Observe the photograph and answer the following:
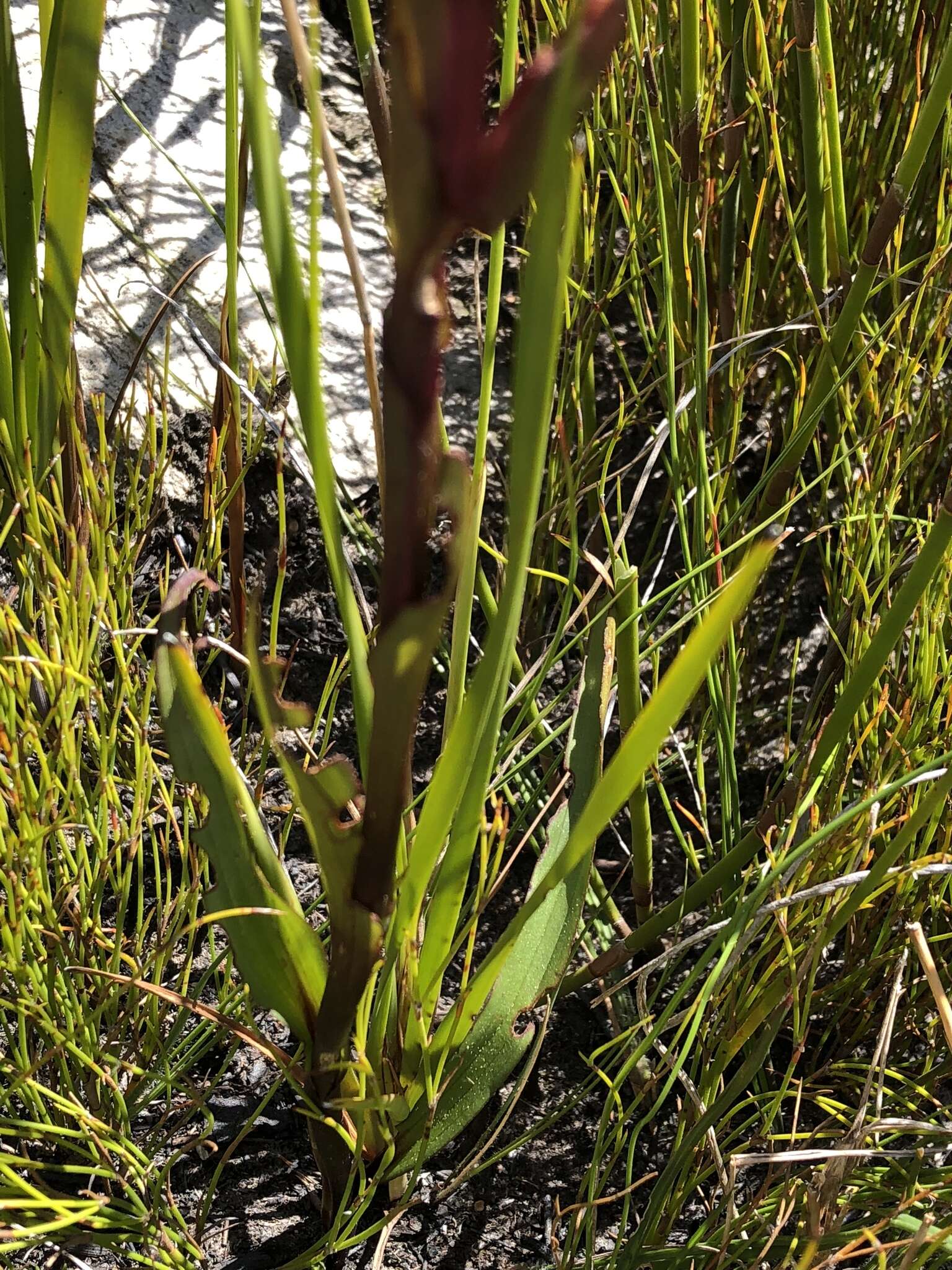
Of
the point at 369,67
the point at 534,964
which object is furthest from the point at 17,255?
the point at 534,964

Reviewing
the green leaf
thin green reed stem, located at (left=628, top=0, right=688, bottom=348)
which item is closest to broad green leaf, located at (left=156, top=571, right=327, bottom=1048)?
the green leaf

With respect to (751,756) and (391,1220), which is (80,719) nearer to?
(391,1220)

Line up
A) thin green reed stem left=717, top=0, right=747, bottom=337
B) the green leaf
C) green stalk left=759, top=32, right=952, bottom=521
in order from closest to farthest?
the green leaf, green stalk left=759, top=32, right=952, bottom=521, thin green reed stem left=717, top=0, right=747, bottom=337

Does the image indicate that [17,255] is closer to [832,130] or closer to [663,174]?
[663,174]

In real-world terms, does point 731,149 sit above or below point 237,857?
above

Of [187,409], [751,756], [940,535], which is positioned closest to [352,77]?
[187,409]

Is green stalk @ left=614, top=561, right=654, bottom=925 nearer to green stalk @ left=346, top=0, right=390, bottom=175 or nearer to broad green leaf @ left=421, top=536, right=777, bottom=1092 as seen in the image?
broad green leaf @ left=421, top=536, right=777, bottom=1092

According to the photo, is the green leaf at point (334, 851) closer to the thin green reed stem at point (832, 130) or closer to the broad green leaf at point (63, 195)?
the broad green leaf at point (63, 195)
